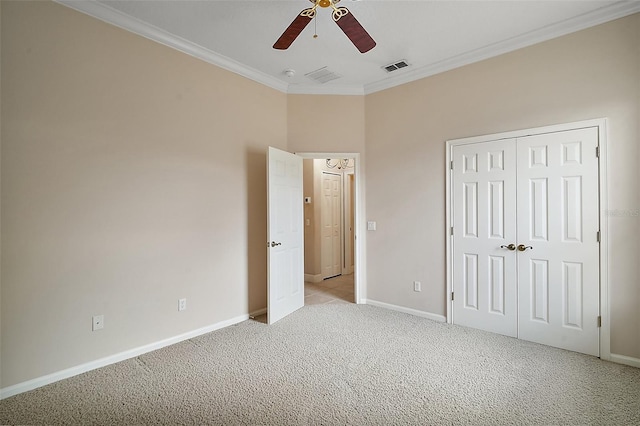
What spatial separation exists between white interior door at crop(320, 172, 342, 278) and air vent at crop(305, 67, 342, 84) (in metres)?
2.14

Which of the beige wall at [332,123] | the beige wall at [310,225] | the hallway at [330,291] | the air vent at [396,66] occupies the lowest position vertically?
the hallway at [330,291]

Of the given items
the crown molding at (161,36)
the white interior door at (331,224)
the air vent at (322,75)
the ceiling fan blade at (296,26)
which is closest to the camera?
the ceiling fan blade at (296,26)

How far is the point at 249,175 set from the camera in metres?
3.86

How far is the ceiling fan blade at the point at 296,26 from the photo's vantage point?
2086mm

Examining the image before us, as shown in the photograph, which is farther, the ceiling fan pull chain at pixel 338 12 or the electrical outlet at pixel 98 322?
the electrical outlet at pixel 98 322

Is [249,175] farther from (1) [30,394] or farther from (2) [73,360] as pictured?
(1) [30,394]

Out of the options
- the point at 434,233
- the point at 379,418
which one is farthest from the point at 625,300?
the point at 379,418

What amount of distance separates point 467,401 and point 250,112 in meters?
3.63

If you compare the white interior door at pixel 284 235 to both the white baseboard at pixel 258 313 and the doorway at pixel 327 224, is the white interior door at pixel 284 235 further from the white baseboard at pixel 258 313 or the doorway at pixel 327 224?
the doorway at pixel 327 224

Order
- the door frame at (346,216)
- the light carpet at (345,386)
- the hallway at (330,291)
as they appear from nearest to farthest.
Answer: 1. the light carpet at (345,386)
2. the hallway at (330,291)
3. the door frame at (346,216)

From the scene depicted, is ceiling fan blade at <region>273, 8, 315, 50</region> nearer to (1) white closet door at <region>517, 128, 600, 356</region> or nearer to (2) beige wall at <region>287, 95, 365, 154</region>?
(2) beige wall at <region>287, 95, 365, 154</region>

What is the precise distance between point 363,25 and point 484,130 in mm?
1694

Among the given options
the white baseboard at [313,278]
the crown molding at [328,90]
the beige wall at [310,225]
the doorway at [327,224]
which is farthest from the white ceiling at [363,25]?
the white baseboard at [313,278]

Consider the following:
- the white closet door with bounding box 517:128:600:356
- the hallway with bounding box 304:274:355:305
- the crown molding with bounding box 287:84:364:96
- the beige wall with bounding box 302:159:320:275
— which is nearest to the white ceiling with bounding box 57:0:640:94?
the crown molding with bounding box 287:84:364:96
